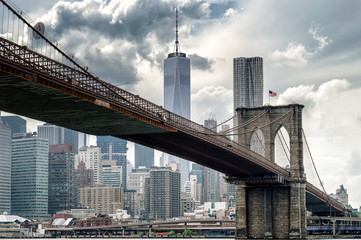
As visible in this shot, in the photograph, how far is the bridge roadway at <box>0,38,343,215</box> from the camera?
164 ft

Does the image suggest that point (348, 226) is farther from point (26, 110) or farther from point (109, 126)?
point (26, 110)

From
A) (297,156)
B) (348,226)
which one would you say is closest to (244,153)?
(297,156)

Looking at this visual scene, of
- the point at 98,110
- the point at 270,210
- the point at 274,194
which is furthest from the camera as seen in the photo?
the point at 274,194

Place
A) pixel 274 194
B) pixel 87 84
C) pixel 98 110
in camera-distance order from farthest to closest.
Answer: pixel 274 194
pixel 98 110
pixel 87 84

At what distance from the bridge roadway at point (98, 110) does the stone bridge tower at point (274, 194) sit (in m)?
4.64

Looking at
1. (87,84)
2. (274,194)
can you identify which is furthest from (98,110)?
(274,194)

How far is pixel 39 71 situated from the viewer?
50.1 m

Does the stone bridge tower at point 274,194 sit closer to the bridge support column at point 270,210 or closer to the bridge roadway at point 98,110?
the bridge support column at point 270,210

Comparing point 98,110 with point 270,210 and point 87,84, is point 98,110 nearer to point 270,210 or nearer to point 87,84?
point 87,84

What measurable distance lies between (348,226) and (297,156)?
166 ft

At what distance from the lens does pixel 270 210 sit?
100 m

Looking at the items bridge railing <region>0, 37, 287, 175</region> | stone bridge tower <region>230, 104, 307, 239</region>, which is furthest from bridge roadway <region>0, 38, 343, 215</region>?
stone bridge tower <region>230, 104, 307, 239</region>

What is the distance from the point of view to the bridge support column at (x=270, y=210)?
98.0 metres

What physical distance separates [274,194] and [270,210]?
7.12 ft
